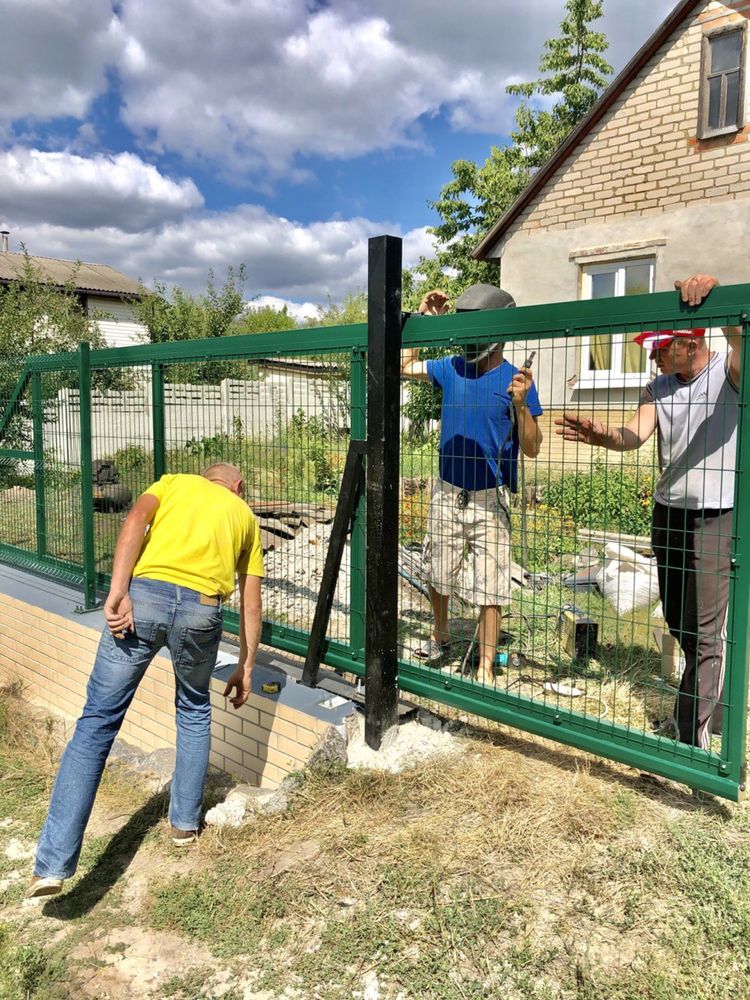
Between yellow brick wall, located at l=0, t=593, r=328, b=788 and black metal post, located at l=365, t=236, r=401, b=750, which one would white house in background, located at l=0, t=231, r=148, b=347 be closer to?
yellow brick wall, located at l=0, t=593, r=328, b=788

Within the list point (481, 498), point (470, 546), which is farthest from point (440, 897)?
point (481, 498)

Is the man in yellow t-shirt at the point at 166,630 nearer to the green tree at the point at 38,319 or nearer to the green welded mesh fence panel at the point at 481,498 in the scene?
the green welded mesh fence panel at the point at 481,498

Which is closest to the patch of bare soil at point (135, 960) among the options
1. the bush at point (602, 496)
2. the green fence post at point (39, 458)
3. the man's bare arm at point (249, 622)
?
the man's bare arm at point (249, 622)

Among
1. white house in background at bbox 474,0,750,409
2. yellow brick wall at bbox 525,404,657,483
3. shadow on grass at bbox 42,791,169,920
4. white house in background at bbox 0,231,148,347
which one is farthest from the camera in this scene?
white house in background at bbox 0,231,148,347

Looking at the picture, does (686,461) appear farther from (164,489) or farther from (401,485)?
(164,489)

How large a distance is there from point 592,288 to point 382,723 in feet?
31.2

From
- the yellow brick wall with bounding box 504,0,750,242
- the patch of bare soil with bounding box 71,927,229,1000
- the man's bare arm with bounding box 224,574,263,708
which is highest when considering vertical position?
the yellow brick wall with bounding box 504,0,750,242

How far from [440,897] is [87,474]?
3861 mm

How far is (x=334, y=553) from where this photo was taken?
3.39 meters

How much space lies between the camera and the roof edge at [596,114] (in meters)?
9.72

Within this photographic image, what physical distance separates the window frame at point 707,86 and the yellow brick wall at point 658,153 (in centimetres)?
7

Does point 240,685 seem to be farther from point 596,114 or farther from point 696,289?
point 596,114

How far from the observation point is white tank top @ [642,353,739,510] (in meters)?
2.67

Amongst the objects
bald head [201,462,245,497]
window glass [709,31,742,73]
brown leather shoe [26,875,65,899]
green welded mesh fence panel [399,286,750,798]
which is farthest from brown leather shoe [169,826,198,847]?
window glass [709,31,742,73]
